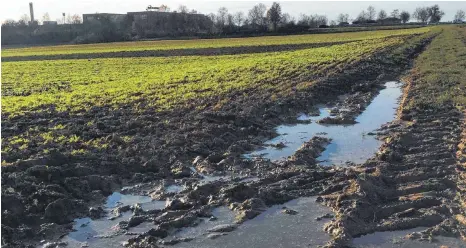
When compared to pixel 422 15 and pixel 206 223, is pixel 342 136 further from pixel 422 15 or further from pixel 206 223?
pixel 422 15

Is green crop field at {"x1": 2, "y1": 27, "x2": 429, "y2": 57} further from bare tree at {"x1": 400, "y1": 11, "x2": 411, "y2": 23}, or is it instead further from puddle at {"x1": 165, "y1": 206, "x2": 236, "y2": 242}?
bare tree at {"x1": 400, "y1": 11, "x2": 411, "y2": 23}

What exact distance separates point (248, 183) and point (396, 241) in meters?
2.90

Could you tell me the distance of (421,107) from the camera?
13.2 m

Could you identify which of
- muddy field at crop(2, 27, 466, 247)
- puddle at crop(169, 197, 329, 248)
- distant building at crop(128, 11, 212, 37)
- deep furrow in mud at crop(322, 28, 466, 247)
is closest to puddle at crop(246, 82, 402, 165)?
muddy field at crop(2, 27, 466, 247)

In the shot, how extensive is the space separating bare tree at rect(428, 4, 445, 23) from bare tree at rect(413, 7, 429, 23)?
1585mm

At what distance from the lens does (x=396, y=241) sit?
5742mm

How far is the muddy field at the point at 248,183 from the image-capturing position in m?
6.11

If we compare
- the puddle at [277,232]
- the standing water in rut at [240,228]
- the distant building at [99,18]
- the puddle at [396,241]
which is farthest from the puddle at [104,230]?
the distant building at [99,18]

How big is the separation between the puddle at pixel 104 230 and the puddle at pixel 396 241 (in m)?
2.86

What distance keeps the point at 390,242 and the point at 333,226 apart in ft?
2.37

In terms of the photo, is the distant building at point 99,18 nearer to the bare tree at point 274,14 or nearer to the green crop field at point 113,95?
the bare tree at point 274,14

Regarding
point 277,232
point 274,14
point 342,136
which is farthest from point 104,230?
point 274,14

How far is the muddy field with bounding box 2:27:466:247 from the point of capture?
20.1ft

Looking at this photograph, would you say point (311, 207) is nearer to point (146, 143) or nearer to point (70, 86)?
point (146, 143)
